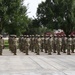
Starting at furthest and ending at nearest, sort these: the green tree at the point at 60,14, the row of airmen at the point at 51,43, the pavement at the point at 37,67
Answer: the green tree at the point at 60,14, the row of airmen at the point at 51,43, the pavement at the point at 37,67

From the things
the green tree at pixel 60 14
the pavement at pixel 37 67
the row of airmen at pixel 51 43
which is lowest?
the pavement at pixel 37 67

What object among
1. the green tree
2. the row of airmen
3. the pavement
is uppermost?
the green tree

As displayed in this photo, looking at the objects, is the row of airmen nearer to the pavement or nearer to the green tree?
the pavement

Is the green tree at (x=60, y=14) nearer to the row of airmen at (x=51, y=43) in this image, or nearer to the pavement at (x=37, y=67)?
the row of airmen at (x=51, y=43)

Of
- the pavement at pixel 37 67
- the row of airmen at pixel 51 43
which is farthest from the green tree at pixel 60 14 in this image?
the pavement at pixel 37 67

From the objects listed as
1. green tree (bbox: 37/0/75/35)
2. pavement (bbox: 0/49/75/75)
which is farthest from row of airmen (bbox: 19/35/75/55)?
green tree (bbox: 37/0/75/35)

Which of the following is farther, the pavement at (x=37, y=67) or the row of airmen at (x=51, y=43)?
the row of airmen at (x=51, y=43)

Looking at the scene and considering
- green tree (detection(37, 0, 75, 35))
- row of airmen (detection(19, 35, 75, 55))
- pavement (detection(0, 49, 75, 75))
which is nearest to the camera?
pavement (detection(0, 49, 75, 75))

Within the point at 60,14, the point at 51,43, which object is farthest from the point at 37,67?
the point at 60,14

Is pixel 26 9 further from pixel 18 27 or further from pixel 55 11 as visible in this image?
pixel 55 11

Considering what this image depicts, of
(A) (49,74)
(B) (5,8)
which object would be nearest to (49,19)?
(B) (5,8)

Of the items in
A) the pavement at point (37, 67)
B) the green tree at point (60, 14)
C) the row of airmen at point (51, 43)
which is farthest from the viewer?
the green tree at point (60, 14)

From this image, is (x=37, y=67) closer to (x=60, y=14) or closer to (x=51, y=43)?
(x=51, y=43)

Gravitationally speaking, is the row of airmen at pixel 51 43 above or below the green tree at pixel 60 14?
below
